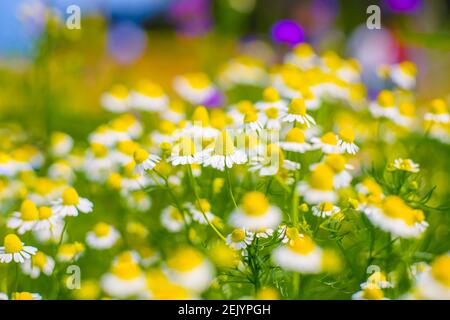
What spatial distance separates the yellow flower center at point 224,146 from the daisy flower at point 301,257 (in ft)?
0.59

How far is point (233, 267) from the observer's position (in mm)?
982

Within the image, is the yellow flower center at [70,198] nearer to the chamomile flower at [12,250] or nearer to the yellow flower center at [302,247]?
the chamomile flower at [12,250]

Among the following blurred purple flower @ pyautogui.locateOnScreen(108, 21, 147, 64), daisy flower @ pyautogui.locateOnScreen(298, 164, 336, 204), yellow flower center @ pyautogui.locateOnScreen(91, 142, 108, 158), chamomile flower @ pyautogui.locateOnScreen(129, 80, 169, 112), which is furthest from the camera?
blurred purple flower @ pyautogui.locateOnScreen(108, 21, 147, 64)

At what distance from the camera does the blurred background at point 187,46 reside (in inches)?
68.7

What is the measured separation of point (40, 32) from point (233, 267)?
104 centimetres

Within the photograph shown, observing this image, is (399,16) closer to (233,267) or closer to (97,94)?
(97,94)

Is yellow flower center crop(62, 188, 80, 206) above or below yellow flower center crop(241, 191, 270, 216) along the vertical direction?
above

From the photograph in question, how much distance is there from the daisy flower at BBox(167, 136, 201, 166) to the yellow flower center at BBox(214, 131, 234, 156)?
0.03 meters

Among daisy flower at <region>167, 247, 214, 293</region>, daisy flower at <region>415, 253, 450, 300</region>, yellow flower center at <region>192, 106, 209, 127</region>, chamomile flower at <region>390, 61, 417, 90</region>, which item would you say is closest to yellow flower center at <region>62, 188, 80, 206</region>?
yellow flower center at <region>192, 106, 209, 127</region>

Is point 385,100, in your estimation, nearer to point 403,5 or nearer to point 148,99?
point 148,99

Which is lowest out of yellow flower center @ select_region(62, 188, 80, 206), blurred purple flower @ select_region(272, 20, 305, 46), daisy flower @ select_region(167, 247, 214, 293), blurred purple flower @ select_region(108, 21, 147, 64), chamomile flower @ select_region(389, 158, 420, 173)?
daisy flower @ select_region(167, 247, 214, 293)

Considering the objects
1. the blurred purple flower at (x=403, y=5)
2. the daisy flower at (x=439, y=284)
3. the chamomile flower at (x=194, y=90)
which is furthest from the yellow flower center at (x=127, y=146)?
the blurred purple flower at (x=403, y=5)

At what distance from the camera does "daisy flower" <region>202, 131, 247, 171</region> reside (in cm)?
93

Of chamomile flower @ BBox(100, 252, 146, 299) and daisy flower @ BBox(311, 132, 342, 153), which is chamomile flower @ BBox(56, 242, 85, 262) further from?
daisy flower @ BBox(311, 132, 342, 153)
